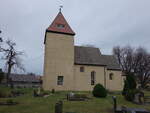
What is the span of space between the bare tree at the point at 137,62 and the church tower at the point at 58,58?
28.2 m

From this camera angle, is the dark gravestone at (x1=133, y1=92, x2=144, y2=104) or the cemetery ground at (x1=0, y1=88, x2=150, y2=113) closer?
the cemetery ground at (x1=0, y1=88, x2=150, y2=113)

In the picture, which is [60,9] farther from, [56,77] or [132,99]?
[132,99]

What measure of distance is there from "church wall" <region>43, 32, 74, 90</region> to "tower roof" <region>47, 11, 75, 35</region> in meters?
0.69

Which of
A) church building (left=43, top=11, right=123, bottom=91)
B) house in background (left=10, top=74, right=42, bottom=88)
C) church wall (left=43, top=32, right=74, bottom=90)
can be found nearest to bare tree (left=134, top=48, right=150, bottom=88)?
church building (left=43, top=11, right=123, bottom=91)

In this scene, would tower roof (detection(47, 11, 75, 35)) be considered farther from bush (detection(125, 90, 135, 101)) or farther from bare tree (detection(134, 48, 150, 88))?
bare tree (detection(134, 48, 150, 88))

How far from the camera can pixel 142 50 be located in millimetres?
53500

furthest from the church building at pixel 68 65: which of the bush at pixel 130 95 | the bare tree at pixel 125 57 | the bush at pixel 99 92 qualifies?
the bare tree at pixel 125 57

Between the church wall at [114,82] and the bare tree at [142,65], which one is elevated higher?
the bare tree at [142,65]

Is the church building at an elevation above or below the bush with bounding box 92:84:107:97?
above

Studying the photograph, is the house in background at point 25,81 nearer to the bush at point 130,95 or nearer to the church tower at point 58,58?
the church tower at point 58,58

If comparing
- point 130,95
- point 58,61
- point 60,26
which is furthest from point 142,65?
point 130,95

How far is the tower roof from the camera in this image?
27.2 m

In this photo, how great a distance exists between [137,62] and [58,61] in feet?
108

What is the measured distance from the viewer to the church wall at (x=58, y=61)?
2612 centimetres
